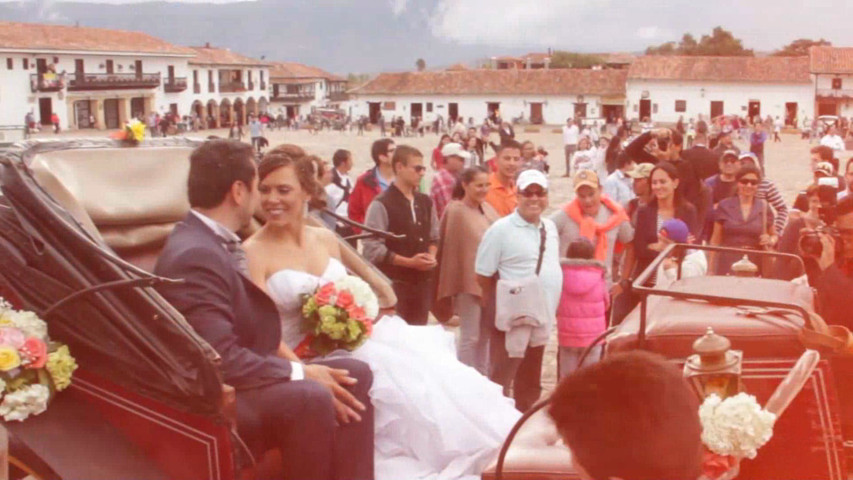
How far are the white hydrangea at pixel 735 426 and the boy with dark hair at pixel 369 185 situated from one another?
5.77m

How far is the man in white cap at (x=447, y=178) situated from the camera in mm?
9969

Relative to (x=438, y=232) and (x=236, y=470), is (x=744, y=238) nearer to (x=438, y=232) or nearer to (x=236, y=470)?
(x=438, y=232)

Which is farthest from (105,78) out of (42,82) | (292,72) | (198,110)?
(292,72)

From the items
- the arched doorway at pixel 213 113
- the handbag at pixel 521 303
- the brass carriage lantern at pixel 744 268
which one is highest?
the arched doorway at pixel 213 113

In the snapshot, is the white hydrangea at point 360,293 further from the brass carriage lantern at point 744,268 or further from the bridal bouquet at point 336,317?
the brass carriage lantern at point 744,268

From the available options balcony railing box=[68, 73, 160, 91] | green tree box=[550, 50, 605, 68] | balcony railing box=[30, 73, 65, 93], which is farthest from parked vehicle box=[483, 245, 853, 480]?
green tree box=[550, 50, 605, 68]

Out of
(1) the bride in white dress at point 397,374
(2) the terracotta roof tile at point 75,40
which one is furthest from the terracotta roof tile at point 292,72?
(1) the bride in white dress at point 397,374

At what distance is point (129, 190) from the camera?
4828 millimetres

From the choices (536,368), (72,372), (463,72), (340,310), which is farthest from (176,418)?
(463,72)

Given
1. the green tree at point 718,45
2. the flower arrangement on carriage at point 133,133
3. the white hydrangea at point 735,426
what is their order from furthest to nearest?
the green tree at point 718,45
the flower arrangement on carriage at point 133,133
the white hydrangea at point 735,426

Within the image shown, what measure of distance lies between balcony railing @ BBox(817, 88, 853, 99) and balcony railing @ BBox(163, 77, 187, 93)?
53.2 meters

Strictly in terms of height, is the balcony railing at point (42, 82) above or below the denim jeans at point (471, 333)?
above

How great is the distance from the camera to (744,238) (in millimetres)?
7809

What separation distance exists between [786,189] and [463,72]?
65.3 m
